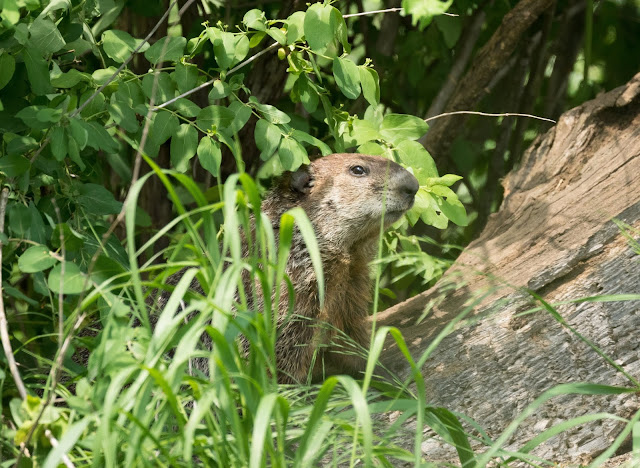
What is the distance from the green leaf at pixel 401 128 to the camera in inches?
123

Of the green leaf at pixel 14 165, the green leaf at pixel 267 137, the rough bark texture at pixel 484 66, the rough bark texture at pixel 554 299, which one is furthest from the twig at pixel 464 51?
the green leaf at pixel 14 165

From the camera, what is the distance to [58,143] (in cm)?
246

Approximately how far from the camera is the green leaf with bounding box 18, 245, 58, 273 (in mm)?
2111

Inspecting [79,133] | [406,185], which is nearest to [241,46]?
[79,133]

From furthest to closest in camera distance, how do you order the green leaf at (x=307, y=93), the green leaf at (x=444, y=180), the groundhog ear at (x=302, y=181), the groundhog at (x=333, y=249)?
the groundhog ear at (x=302, y=181) < the groundhog at (x=333, y=249) < the green leaf at (x=444, y=180) < the green leaf at (x=307, y=93)

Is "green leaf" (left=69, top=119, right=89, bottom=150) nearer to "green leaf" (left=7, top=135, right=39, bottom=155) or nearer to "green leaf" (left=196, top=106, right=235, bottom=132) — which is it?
"green leaf" (left=7, top=135, right=39, bottom=155)

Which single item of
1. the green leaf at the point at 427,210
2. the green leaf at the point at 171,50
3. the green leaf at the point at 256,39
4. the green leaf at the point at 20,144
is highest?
the green leaf at the point at 256,39

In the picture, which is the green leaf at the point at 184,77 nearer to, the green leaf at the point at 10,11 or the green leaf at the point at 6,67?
the green leaf at the point at 6,67

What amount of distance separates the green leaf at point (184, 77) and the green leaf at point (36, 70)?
411 mm

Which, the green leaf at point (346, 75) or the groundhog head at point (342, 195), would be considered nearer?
the green leaf at point (346, 75)

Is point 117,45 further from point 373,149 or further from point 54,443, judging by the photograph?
point 54,443

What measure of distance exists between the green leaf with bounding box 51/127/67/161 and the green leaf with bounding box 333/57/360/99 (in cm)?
90

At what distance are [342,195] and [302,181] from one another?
200 millimetres

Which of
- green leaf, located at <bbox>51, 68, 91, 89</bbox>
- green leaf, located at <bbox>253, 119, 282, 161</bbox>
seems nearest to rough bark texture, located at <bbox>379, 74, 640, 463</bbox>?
green leaf, located at <bbox>253, 119, 282, 161</bbox>
